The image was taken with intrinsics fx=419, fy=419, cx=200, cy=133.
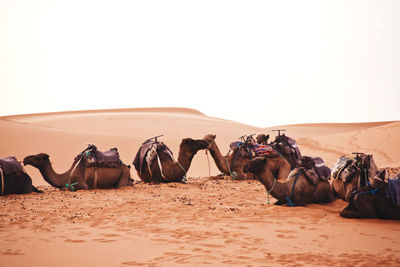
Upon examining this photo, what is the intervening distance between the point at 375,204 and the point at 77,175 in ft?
21.2

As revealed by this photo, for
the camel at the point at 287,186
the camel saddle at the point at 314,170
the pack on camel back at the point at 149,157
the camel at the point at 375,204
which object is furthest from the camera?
the pack on camel back at the point at 149,157

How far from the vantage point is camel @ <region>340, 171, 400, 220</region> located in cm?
602

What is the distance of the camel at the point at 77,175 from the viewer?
9.50 meters

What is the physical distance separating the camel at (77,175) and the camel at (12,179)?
0.45m

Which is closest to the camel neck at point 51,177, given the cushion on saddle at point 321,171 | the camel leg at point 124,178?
the camel leg at point 124,178

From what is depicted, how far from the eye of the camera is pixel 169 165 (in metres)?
10.7

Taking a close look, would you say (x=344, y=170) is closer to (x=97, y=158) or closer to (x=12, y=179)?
(x=97, y=158)

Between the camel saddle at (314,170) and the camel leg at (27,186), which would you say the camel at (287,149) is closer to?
the camel saddle at (314,170)

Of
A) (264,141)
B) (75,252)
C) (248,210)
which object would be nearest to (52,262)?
(75,252)

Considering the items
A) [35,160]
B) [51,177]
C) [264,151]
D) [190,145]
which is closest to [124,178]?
[51,177]

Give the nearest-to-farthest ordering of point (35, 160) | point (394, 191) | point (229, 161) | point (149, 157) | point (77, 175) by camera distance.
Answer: point (394, 191) < point (35, 160) < point (77, 175) < point (149, 157) < point (229, 161)

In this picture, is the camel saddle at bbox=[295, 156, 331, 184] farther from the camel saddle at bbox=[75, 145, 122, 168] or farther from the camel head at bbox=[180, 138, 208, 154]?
the camel saddle at bbox=[75, 145, 122, 168]

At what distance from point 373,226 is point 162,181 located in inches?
245

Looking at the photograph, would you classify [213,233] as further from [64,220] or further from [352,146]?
[352,146]
